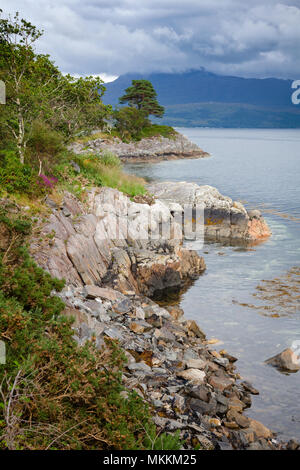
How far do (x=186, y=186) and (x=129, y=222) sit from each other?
610 inches

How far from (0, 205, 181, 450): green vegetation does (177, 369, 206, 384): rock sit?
3306 mm

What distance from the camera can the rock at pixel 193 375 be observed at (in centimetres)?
1047

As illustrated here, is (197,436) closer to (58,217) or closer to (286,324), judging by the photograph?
(286,324)

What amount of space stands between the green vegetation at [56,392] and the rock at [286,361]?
714cm

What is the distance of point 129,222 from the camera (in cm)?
2202

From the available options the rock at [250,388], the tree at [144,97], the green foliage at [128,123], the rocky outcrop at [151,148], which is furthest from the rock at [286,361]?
the tree at [144,97]

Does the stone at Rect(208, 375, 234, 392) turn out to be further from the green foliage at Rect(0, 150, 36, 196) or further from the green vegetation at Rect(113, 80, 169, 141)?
the green vegetation at Rect(113, 80, 169, 141)

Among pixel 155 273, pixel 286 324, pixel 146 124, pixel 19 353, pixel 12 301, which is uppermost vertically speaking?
pixel 146 124

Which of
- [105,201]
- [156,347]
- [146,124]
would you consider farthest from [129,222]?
[146,124]

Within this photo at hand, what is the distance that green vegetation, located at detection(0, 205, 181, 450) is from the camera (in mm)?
5755

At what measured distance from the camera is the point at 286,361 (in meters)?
12.8

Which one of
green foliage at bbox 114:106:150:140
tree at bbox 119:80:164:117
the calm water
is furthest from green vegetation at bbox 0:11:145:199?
tree at bbox 119:80:164:117

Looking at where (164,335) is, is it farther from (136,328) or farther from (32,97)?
(32,97)

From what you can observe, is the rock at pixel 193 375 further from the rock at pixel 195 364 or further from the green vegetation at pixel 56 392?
the green vegetation at pixel 56 392
